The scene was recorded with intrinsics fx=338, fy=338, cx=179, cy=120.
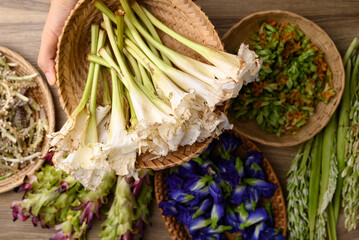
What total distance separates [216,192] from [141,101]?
1.58 feet

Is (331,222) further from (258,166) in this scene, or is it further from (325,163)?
(258,166)

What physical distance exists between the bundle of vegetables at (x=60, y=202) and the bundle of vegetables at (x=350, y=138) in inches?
34.2

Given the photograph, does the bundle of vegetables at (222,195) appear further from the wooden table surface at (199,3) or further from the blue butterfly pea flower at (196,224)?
the wooden table surface at (199,3)

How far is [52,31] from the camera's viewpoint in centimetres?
108

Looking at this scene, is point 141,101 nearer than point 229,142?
A: Yes

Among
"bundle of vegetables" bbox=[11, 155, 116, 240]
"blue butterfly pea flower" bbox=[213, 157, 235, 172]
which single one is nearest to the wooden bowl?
"blue butterfly pea flower" bbox=[213, 157, 235, 172]

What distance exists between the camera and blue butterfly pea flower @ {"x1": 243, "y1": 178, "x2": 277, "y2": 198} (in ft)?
4.06

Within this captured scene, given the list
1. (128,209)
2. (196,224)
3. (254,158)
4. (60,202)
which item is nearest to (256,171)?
(254,158)

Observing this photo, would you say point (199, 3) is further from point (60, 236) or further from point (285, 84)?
point (60, 236)

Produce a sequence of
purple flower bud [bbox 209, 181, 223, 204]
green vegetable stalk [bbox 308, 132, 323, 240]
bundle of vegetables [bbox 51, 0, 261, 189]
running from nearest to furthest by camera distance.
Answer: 1. bundle of vegetables [bbox 51, 0, 261, 189]
2. purple flower bud [bbox 209, 181, 223, 204]
3. green vegetable stalk [bbox 308, 132, 323, 240]

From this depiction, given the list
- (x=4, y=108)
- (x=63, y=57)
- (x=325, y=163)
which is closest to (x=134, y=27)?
(x=63, y=57)

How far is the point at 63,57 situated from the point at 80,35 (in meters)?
0.11

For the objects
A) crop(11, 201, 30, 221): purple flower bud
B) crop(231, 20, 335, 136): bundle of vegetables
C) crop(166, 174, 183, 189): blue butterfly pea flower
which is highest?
crop(231, 20, 335, 136): bundle of vegetables

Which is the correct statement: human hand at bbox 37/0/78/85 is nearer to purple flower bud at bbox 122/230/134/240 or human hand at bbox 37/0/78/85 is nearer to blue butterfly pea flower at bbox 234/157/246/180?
purple flower bud at bbox 122/230/134/240
